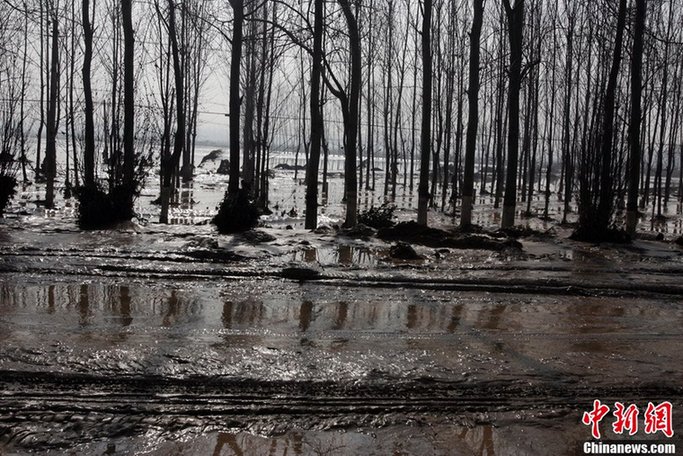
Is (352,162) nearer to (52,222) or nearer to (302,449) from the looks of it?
(52,222)

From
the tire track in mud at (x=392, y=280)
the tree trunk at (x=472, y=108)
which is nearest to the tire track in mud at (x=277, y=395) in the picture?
the tire track in mud at (x=392, y=280)

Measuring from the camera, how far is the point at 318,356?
4.29 m

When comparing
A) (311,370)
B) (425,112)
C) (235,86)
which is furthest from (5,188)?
(311,370)

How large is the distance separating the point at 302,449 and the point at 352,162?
12.1 meters

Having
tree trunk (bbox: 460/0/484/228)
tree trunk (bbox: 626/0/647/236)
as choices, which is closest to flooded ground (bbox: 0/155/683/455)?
tree trunk (bbox: 626/0/647/236)

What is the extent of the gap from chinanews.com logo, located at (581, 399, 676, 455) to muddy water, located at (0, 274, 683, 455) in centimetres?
8

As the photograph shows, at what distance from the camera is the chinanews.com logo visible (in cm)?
313

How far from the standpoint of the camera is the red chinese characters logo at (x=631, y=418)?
10.9 ft

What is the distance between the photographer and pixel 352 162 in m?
14.8

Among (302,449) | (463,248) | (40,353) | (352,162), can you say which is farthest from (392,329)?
(352,162)

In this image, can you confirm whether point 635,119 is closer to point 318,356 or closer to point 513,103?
point 513,103

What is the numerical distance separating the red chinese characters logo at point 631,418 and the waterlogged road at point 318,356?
58 millimetres

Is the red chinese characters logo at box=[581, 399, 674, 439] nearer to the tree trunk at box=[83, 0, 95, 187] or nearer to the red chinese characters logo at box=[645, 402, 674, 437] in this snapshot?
the red chinese characters logo at box=[645, 402, 674, 437]

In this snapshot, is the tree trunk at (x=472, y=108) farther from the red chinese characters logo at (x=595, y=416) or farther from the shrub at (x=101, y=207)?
the red chinese characters logo at (x=595, y=416)
